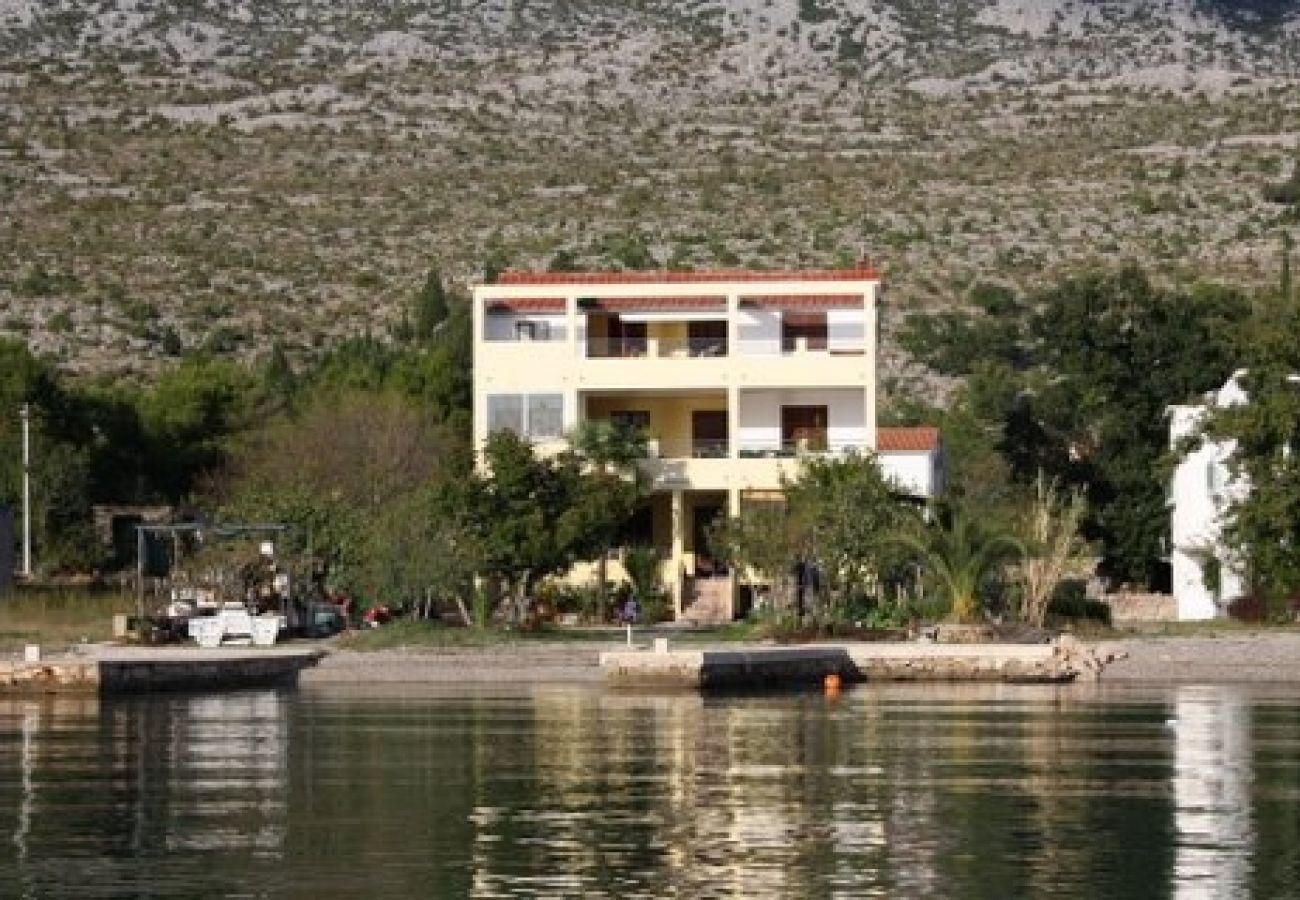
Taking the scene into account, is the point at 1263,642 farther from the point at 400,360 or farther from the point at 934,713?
the point at 400,360

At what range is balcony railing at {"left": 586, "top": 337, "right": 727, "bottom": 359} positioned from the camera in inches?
3282

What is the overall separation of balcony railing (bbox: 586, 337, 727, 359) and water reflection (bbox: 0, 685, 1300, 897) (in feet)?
92.8

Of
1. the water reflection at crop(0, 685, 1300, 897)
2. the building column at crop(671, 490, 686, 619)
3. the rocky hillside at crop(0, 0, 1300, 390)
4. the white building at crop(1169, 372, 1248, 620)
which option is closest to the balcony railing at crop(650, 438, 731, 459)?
the building column at crop(671, 490, 686, 619)

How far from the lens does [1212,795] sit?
38.8 meters

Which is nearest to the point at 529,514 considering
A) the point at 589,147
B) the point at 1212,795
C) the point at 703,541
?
the point at 703,541

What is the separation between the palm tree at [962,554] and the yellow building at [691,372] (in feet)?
44.5

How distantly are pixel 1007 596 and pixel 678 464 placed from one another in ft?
48.2

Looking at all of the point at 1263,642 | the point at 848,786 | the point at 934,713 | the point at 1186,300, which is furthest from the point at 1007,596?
the point at 848,786

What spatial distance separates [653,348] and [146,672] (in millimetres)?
27792

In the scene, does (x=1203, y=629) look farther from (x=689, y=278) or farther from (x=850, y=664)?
(x=689, y=278)

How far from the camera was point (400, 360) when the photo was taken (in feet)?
311

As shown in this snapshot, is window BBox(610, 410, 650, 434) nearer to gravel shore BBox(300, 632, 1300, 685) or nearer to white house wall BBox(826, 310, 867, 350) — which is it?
white house wall BBox(826, 310, 867, 350)

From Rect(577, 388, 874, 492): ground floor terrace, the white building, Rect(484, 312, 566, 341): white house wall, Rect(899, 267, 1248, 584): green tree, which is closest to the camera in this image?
the white building

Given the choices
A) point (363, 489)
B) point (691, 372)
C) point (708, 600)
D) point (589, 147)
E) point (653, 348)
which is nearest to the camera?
point (708, 600)
